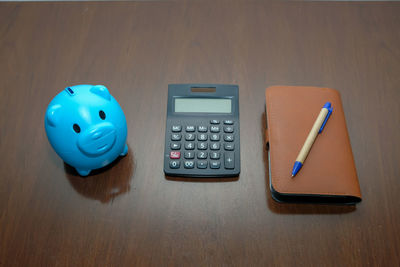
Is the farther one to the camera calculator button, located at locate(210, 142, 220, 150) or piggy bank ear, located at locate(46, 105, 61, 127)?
calculator button, located at locate(210, 142, 220, 150)

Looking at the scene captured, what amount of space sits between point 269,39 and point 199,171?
1.42 ft

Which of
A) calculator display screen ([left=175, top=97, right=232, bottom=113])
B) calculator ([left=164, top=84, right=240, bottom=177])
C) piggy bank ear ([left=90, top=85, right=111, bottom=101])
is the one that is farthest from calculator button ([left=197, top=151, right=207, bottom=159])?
piggy bank ear ([left=90, top=85, right=111, bottom=101])

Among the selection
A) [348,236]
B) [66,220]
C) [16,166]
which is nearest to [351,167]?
[348,236]

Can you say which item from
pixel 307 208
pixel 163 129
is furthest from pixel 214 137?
pixel 307 208

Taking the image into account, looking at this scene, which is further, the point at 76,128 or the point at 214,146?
the point at 214,146

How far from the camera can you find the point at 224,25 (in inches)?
34.2

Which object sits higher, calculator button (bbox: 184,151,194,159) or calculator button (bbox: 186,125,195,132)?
calculator button (bbox: 186,125,195,132)

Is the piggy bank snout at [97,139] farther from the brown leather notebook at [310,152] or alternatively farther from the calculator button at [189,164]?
the brown leather notebook at [310,152]

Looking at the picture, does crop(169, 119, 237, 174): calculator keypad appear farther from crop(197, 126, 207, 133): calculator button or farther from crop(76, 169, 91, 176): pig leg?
crop(76, 169, 91, 176): pig leg

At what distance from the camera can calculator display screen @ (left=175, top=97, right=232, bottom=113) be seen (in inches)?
27.3

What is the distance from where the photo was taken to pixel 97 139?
531 mm

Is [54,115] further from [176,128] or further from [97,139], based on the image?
[176,128]

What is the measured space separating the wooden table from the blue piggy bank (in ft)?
0.33

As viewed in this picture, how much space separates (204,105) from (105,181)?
27 cm
